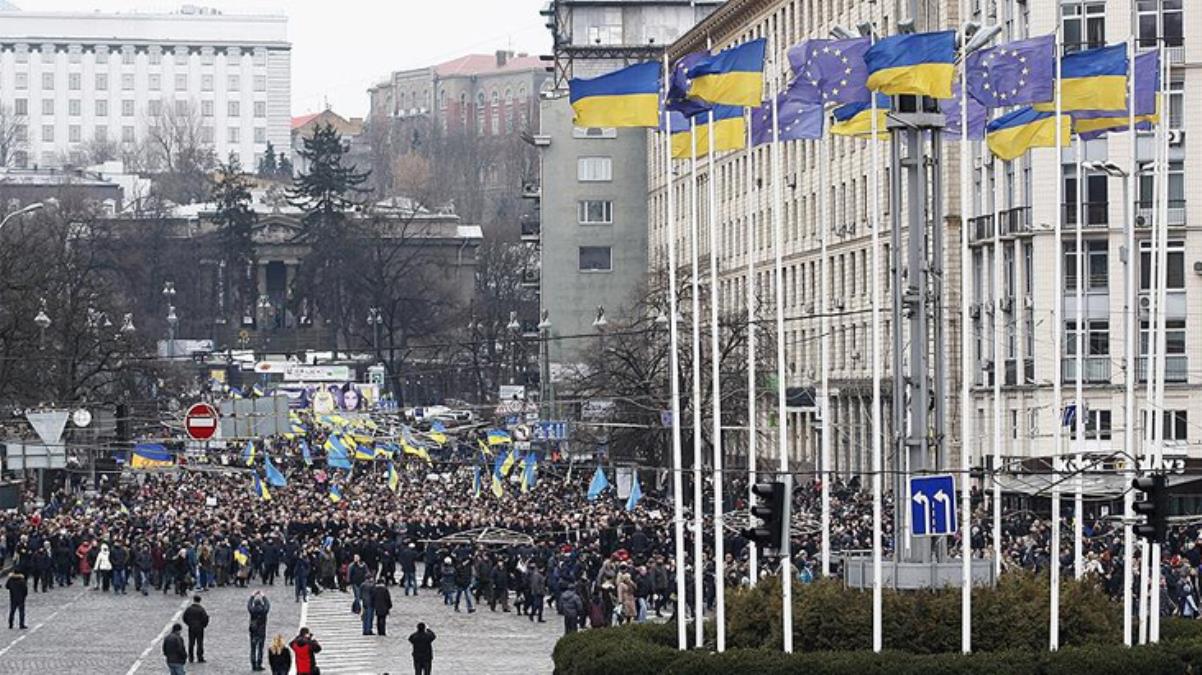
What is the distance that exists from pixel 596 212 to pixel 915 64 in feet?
340

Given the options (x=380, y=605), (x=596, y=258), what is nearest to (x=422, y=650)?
(x=380, y=605)

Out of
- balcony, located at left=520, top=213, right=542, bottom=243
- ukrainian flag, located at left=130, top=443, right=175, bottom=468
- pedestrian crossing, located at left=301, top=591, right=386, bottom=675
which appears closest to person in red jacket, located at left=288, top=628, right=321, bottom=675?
pedestrian crossing, located at left=301, top=591, right=386, bottom=675

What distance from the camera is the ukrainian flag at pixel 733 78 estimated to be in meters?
37.9

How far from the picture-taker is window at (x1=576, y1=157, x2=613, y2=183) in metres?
139

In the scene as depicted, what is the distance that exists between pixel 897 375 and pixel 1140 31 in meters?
39.8

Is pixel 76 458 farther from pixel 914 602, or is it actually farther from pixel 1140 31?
pixel 914 602

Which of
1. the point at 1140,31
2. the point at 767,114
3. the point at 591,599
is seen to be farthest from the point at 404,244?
the point at 767,114

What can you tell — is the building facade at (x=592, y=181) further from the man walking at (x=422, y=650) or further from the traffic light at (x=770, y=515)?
the traffic light at (x=770, y=515)

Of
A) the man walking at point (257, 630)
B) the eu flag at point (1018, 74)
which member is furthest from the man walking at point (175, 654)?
the eu flag at point (1018, 74)

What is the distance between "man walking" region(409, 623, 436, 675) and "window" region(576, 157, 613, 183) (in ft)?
311

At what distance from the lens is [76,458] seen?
98438 millimetres

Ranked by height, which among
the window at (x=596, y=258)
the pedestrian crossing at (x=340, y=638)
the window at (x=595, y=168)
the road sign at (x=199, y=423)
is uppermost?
the window at (x=595, y=168)

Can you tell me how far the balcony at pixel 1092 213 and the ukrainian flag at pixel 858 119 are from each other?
113 ft

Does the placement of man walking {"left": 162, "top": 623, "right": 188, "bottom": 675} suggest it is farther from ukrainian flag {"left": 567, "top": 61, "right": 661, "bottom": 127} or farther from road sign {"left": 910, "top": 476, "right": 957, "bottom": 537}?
road sign {"left": 910, "top": 476, "right": 957, "bottom": 537}
